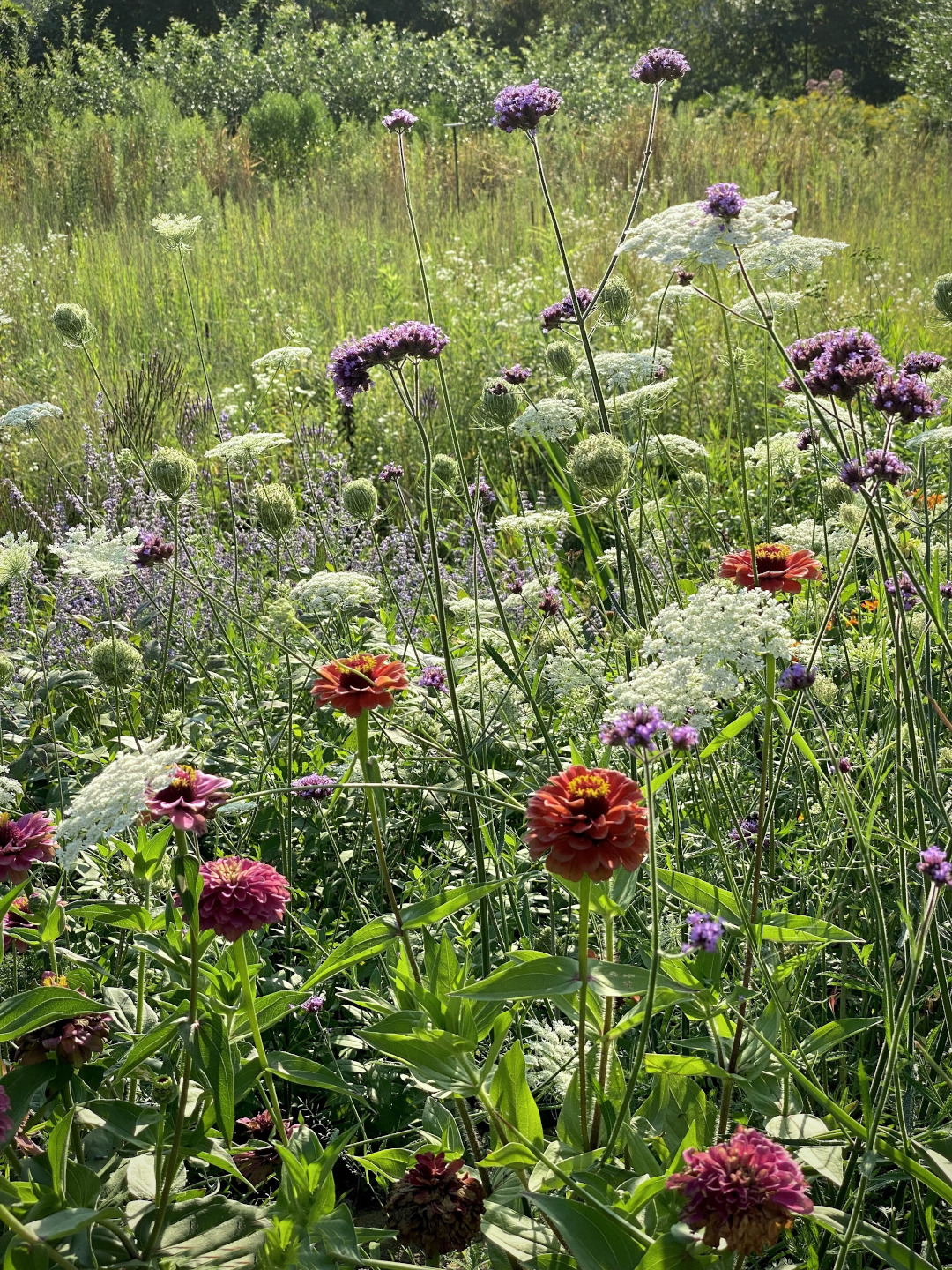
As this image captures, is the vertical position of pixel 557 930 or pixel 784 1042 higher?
pixel 784 1042

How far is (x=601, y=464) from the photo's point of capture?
1680 millimetres

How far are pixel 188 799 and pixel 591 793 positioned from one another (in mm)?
411

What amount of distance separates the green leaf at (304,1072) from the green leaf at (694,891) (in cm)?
42

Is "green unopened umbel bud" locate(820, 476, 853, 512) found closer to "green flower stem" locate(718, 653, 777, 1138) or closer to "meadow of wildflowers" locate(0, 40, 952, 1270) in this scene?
"meadow of wildflowers" locate(0, 40, 952, 1270)

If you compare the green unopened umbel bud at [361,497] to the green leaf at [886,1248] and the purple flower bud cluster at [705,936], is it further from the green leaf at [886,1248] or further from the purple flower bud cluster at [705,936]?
the green leaf at [886,1248]

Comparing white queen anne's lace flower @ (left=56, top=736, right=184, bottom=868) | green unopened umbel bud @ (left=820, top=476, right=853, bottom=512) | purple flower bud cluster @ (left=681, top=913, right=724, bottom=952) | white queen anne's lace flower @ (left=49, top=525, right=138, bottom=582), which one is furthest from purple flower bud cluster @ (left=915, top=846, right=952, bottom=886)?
white queen anne's lace flower @ (left=49, top=525, right=138, bottom=582)

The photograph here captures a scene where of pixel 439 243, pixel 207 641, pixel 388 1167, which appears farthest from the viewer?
pixel 439 243

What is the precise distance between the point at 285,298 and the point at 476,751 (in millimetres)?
4628

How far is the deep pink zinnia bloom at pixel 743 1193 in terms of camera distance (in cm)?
84

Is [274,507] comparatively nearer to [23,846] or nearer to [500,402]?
[500,402]

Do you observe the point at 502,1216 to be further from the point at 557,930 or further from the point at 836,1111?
the point at 557,930

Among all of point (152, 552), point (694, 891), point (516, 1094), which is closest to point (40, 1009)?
point (516, 1094)

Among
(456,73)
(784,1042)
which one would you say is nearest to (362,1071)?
(784,1042)

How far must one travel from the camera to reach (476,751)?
85.4 inches
